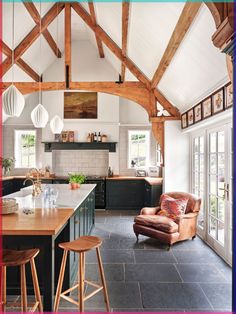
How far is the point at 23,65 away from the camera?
6.38 m

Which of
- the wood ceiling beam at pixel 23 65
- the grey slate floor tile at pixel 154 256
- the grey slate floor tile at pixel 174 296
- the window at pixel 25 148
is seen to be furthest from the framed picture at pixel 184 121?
the window at pixel 25 148

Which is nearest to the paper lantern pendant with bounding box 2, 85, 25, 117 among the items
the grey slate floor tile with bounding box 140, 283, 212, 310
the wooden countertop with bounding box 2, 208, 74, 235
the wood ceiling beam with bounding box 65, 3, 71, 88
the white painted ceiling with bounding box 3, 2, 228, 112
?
the wooden countertop with bounding box 2, 208, 74, 235

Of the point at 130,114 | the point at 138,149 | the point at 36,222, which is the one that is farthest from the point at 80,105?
the point at 36,222

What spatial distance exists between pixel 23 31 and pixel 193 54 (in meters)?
4.05

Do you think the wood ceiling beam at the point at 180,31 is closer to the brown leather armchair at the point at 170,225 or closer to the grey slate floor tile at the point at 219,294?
the brown leather armchair at the point at 170,225

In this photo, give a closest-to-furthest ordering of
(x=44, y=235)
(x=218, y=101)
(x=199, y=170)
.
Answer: (x=44, y=235)
(x=218, y=101)
(x=199, y=170)

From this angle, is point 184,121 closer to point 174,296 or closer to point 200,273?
point 200,273

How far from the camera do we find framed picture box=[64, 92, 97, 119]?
7832 mm

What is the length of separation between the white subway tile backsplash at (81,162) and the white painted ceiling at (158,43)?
251 cm

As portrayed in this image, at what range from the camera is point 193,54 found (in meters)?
3.56

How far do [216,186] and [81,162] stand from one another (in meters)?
4.72

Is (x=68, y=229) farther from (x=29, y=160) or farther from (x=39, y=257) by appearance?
(x=29, y=160)

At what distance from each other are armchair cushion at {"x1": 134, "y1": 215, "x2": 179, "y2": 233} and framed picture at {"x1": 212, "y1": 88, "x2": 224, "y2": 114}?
193 centimetres

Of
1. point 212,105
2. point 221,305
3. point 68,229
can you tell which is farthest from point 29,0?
point 221,305
